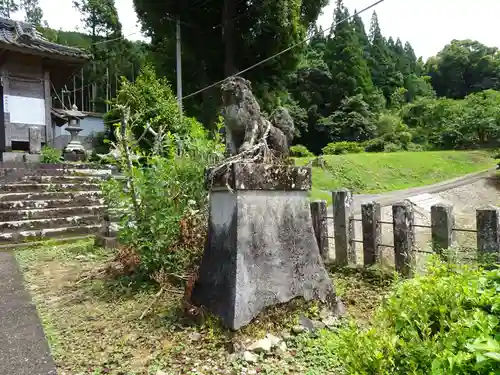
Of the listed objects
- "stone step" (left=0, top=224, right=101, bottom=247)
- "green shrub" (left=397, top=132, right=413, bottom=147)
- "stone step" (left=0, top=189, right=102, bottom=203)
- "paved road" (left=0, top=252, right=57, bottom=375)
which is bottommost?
"paved road" (left=0, top=252, right=57, bottom=375)

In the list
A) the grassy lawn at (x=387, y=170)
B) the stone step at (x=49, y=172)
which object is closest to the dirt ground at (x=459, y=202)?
the grassy lawn at (x=387, y=170)

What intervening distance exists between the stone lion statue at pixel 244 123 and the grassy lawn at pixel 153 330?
1.36 meters

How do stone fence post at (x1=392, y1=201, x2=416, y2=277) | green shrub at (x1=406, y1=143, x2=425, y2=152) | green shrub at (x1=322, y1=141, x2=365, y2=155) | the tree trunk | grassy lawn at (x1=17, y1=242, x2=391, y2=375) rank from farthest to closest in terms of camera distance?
green shrub at (x1=406, y1=143, x2=425, y2=152) < green shrub at (x1=322, y1=141, x2=365, y2=155) < the tree trunk < stone fence post at (x1=392, y1=201, x2=416, y2=277) < grassy lawn at (x1=17, y1=242, x2=391, y2=375)

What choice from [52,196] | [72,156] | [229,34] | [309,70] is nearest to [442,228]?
[52,196]

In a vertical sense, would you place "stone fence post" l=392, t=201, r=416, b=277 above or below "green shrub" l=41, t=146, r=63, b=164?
below

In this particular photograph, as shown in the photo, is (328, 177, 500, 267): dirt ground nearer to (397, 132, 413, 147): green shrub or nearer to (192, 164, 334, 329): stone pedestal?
(192, 164, 334, 329): stone pedestal

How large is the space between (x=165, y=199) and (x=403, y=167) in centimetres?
1360

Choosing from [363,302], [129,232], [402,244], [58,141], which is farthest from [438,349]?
[58,141]

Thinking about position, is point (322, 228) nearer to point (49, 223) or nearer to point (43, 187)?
point (49, 223)

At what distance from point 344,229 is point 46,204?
21.3ft

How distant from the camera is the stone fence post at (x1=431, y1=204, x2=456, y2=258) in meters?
3.47

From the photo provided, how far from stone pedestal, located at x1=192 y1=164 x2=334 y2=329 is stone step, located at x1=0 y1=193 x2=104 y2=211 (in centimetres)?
614

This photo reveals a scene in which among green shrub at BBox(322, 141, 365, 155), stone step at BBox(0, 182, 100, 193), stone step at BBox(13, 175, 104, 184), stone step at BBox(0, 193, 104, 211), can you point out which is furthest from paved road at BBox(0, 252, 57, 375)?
green shrub at BBox(322, 141, 365, 155)

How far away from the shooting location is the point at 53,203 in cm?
795
